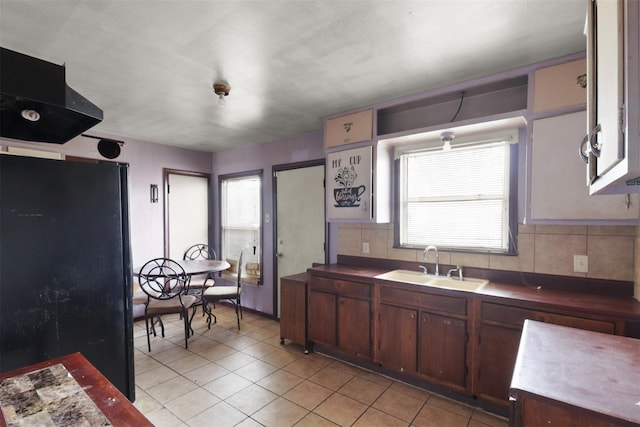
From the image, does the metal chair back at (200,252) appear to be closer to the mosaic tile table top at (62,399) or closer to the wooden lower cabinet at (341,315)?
the wooden lower cabinet at (341,315)

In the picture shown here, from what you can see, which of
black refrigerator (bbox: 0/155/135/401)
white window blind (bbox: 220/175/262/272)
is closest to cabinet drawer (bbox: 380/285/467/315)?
black refrigerator (bbox: 0/155/135/401)

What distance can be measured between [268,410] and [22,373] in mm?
1615

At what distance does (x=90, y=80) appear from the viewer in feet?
7.86

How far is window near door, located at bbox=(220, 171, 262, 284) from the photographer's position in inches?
183

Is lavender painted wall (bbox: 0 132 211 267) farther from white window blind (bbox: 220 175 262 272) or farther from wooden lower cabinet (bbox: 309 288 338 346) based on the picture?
wooden lower cabinet (bbox: 309 288 338 346)

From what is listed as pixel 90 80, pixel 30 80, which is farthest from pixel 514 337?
pixel 90 80

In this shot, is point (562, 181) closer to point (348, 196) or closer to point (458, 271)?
point (458, 271)

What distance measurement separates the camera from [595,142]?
0.98 meters

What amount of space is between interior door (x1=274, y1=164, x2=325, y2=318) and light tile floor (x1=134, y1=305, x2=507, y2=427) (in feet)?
3.47

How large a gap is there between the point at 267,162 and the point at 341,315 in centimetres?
250

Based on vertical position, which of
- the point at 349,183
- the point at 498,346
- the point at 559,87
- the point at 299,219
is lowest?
the point at 498,346

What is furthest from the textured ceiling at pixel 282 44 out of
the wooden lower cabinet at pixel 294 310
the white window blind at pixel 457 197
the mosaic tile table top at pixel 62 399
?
the wooden lower cabinet at pixel 294 310

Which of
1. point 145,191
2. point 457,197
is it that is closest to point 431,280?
point 457,197

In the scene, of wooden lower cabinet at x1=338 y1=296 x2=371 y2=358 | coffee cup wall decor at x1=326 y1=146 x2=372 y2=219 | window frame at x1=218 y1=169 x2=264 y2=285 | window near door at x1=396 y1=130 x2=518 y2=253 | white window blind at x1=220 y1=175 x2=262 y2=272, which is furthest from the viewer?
white window blind at x1=220 y1=175 x2=262 y2=272
